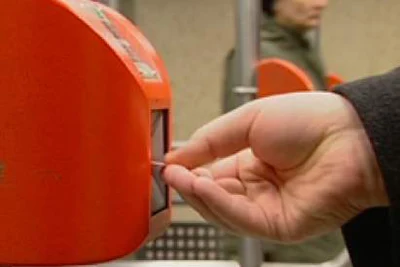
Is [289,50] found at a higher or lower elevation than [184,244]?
higher

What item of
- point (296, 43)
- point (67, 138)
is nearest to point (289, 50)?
point (296, 43)

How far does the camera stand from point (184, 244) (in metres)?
1.40

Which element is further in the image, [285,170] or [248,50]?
[248,50]

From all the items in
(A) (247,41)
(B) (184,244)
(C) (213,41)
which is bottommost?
(B) (184,244)

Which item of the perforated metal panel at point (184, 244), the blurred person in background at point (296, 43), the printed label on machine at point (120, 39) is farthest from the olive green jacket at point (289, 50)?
the printed label on machine at point (120, 39)

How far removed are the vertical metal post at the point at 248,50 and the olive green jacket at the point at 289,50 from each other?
9.9 inches

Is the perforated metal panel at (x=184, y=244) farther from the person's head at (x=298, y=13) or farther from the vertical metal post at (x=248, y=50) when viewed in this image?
the person's head at (x=298, y=13)

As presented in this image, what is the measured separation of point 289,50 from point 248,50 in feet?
1.11

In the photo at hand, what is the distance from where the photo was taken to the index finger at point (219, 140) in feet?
2.06

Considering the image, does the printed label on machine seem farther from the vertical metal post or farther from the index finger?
the vertical metal post

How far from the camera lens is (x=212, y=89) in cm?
256

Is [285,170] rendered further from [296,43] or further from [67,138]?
[296,43]

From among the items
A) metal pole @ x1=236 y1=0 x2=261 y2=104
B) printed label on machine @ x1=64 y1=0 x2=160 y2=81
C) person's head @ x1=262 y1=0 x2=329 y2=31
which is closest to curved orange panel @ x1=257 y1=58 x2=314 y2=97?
metal pole @ x1=236 y1=0 x2=261 y2=104

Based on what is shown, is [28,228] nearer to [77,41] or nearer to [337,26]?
[77,41]
